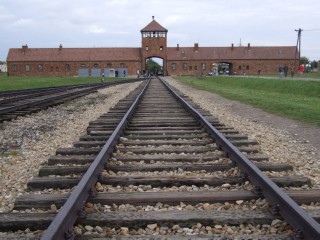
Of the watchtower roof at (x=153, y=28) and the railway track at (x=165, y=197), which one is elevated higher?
the watchtower roof at (x=153, y=28)

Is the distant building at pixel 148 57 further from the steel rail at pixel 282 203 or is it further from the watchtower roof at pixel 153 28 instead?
the steel rail at pixel 282 203

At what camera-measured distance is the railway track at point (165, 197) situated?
3215mm

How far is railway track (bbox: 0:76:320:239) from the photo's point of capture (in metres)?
3.21

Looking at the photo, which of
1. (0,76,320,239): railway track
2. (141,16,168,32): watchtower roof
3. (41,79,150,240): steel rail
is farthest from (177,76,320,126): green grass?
(141,16,168,32): watchtower roof

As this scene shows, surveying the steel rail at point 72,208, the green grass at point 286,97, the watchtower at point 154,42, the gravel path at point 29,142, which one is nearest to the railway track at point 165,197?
the steel rail at point 72,208

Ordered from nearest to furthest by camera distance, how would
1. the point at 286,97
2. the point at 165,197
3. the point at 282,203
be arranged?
the point at 282,203 < the point at 165,197 < the point at 286,97

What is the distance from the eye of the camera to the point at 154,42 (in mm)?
94688

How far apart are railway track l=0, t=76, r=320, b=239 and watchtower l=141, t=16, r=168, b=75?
89336 millimetres

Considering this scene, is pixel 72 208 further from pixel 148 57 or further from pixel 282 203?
pixel 148 57

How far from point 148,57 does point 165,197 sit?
3629 inches

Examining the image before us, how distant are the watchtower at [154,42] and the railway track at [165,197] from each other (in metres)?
89.3

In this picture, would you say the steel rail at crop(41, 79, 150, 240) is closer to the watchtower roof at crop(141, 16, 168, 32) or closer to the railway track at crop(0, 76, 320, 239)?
the railway track at crop(0, 76, 320, 239)

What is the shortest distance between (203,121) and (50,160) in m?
3.77

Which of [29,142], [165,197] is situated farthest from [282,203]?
[29,142]
